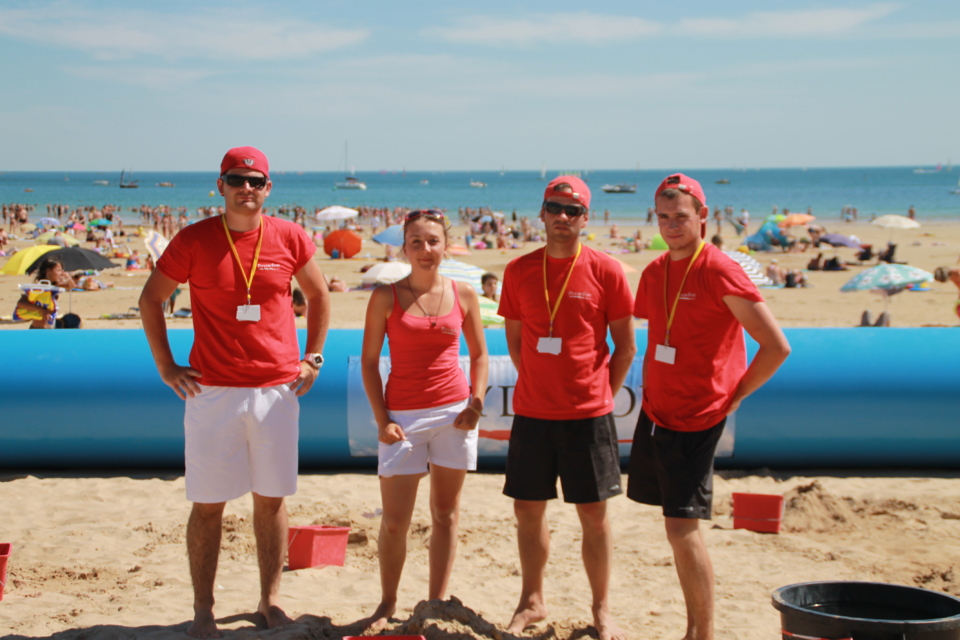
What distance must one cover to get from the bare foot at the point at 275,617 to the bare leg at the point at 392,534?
0.33 metres

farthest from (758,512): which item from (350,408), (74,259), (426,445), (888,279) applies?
(74,259)

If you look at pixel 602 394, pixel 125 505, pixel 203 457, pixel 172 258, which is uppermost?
pixel 172 258

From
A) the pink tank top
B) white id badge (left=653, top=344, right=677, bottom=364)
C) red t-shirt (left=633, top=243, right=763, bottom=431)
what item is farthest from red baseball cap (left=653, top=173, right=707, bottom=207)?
the pink tank top

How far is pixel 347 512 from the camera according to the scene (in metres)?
5.08

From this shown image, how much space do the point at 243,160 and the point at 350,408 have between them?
262cm

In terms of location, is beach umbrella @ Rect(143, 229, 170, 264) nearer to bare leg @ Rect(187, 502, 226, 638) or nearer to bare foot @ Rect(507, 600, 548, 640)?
bare leg @ Rect(187, 502, 226, 638)

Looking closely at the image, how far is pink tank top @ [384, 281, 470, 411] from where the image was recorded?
3.39 m

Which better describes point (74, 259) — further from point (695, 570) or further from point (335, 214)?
point (335, 214)

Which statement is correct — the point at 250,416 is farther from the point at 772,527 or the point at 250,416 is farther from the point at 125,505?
the point at 772,527

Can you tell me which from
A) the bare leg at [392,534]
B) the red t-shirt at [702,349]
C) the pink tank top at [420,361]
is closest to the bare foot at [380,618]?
the bare leg at [392,534]

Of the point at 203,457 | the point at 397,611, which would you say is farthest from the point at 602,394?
the point at 203,457

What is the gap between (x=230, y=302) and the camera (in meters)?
3.29

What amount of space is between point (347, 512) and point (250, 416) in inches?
76.5

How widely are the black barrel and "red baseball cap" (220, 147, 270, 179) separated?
8.12ft
